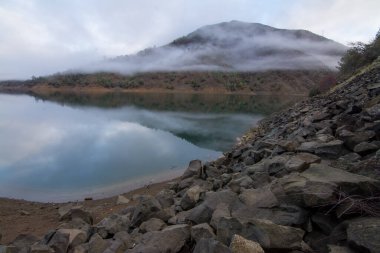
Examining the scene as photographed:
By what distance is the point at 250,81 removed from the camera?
108 metres

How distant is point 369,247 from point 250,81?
348 feet

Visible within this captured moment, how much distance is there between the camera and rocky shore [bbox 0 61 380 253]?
12.9 ft

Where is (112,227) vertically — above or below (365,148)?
below

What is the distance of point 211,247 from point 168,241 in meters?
1.19

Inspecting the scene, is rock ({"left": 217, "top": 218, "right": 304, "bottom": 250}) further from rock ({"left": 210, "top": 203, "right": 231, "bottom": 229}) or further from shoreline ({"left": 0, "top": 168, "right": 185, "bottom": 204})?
shoreline ({"left": 0, "top": 168, "right": 185, "bottom": 204})

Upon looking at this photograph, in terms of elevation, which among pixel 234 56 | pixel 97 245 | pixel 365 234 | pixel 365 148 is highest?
pixel 234 56

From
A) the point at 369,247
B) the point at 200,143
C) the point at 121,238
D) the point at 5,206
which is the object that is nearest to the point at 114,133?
the point at 200,143

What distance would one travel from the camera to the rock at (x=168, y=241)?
4785 millimetres

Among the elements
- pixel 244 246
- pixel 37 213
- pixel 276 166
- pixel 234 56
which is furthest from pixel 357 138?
pixel 234 56

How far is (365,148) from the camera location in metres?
5.64

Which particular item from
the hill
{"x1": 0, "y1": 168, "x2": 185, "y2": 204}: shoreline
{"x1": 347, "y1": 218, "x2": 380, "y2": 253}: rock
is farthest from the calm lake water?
the hill

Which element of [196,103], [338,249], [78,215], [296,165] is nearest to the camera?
[338,249]

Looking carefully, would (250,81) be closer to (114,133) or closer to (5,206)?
(114,133)

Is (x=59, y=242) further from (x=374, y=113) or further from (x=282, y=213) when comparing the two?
(x=374, y=113)
